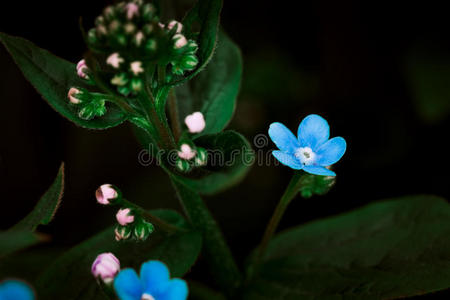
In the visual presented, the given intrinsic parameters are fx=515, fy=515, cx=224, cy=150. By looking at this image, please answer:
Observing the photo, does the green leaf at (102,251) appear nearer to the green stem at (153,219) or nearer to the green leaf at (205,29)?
the green stem at (153,219)

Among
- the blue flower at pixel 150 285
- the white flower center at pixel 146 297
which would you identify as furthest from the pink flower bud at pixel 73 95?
the white flower center at pixel 146 297

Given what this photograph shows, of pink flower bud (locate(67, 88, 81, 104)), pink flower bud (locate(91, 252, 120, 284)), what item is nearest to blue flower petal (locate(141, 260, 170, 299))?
pink flower bud (locate(91, 252, 120, 284))

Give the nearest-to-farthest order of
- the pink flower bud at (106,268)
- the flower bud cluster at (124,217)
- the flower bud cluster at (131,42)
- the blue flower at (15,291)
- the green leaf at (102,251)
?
the blue flower at (15,291) < the flower bud cluster at (131,42) < the pink flower bud at (106,268) < the flower bud cluster at (124,217) < the green leaf at (102,251)

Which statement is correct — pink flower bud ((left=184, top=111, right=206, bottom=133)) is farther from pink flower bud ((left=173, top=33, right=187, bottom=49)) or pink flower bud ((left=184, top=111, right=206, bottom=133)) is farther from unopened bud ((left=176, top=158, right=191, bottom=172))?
pink flower bud ((left=173, top=33, right=187, bottom=49))

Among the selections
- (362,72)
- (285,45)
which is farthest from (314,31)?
Answer: (362,72)

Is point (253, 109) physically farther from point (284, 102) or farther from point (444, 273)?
point (444, 273)

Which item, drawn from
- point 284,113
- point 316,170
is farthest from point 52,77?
point 284,113
